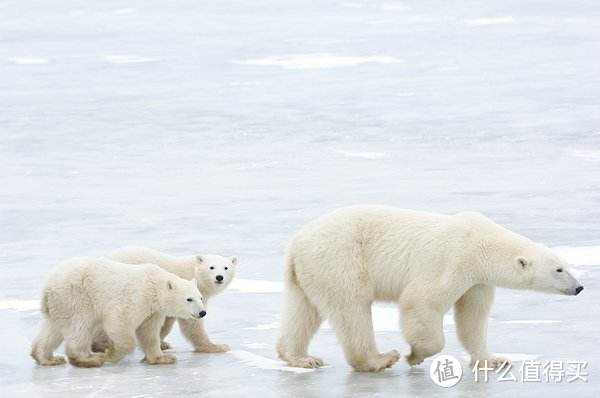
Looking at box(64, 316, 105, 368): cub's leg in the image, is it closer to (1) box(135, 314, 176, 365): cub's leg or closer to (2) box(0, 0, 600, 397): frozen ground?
(2) box(0, 0, 600, 397): frozen ground

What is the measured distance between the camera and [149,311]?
22.8 feet

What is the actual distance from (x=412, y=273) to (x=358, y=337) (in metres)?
0.38

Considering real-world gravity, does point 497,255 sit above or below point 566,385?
above

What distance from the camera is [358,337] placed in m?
6.45

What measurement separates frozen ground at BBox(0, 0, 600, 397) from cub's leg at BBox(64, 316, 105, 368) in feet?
0.32

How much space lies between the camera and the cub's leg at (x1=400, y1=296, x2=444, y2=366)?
633 cm

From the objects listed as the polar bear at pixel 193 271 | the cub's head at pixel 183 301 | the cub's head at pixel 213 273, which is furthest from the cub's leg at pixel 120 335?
the cub's head at pixel 213 273

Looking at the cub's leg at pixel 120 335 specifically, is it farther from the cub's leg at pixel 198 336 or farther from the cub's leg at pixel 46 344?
the cub's leg at pixel 198 336

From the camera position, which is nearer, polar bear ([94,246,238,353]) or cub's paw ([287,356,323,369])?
cub's paw ([287,356,323,369])

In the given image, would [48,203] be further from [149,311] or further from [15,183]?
[149,311]

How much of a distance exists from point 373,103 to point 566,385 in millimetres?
8960

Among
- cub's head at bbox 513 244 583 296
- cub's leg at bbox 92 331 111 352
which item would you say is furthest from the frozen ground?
cub's head at bbox 513 244 583 296

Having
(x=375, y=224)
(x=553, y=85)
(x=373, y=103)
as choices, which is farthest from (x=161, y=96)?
(x=375, y=224)

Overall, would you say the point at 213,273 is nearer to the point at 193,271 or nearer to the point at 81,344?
the point at 193,271
